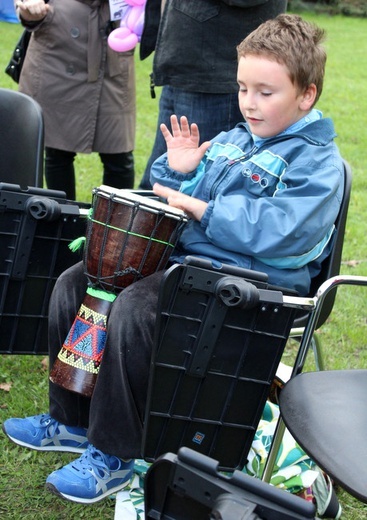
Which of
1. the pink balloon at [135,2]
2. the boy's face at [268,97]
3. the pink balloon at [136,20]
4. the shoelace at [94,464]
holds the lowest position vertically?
the shoelace at [94,464]

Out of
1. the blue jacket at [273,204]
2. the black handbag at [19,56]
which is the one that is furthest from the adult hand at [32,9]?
the blue jacket at [273,204]

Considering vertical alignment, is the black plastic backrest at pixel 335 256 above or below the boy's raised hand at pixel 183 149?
below

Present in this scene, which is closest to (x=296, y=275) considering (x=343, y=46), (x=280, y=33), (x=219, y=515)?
(x=280, y=33)

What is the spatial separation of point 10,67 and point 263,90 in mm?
2092

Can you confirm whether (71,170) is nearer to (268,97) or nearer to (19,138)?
(19,138)

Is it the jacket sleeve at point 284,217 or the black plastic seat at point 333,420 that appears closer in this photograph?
the black plastic seat at point 333,420

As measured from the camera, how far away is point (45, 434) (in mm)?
2729

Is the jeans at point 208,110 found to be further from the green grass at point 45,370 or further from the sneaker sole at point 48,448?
A: the sneaker sole at point 48,448

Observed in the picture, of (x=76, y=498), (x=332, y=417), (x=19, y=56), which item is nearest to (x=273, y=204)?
(x=332, y=417)

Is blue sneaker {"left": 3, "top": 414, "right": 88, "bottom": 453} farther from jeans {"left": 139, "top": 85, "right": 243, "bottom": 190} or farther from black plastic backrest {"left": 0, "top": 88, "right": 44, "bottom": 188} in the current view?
jeans {"left": 139, "top": 85, "right": 243, "bottom": 190}

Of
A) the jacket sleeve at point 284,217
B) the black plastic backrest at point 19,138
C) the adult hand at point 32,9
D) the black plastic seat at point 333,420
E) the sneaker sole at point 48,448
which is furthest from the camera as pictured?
the adult hand at point 32,9

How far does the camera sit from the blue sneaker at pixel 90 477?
8.02 feet

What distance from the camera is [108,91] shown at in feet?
13.0

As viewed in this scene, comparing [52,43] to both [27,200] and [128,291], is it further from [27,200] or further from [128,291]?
[128,291]
